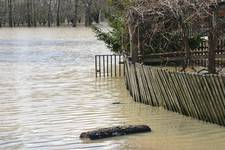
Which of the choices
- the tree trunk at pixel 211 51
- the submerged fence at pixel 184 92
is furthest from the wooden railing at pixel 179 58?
the tree trunk at pixel 211 51

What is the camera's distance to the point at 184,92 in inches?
528

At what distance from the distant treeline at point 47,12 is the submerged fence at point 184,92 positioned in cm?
8426

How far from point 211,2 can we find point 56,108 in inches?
195

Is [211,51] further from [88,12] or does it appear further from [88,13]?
[88,12]

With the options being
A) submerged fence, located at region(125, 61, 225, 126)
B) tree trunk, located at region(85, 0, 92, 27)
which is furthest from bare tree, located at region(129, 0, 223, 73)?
tree trunk, located at region(85, 0, 92, 27)

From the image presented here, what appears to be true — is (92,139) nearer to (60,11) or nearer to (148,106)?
(148,106)

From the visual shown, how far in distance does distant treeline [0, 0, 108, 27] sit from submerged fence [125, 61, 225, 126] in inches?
3317

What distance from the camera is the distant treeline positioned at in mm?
102500

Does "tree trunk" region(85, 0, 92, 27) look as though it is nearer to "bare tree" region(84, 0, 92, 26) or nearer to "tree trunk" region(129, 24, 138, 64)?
"bare tree" region(84, 0, 92, 26)

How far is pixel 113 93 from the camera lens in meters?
19.0

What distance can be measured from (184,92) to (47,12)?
96617 millimetres

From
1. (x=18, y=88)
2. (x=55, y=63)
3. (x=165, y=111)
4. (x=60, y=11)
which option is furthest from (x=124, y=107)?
(x=60, y=11)

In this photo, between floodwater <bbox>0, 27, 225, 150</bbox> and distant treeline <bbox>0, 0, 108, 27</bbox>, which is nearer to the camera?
floodwater <bbox>0, 27, 225, 150</bbox>

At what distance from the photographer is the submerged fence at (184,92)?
12289mm
